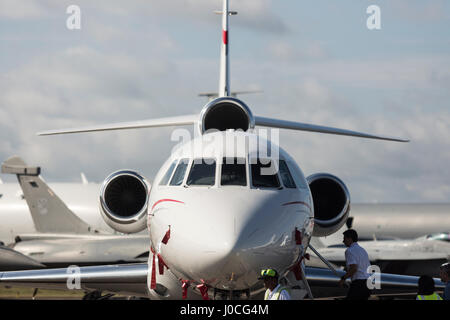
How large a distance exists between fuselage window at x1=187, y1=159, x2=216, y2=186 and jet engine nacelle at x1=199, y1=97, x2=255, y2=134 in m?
3.42

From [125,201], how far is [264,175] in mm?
4318

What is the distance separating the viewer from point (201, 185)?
348 inches

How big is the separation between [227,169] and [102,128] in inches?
231

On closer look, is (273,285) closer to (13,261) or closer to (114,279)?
(114,279)

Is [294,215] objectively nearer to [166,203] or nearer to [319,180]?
[166,203]

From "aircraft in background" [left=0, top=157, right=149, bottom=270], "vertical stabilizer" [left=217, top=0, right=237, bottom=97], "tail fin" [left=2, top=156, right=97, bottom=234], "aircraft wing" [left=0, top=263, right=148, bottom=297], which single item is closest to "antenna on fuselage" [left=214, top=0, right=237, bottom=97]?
"vertical stabilizer" [left=217, top=0, right=237, bottom=97]

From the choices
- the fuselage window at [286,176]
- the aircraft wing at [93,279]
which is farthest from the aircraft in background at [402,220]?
the fuselage window at [286,176]

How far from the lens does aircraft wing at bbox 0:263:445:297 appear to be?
451 inches

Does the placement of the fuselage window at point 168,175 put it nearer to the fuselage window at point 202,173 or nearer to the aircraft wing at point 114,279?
the fuselage window at point 202,173

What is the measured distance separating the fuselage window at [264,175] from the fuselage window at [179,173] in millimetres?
900

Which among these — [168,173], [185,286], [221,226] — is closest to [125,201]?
[168,173]

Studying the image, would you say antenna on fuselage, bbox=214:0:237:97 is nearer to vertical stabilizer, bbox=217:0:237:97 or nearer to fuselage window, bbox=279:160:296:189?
vertical stabilizer, bbox=217:0:237:97

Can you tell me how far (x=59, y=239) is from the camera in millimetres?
27844
